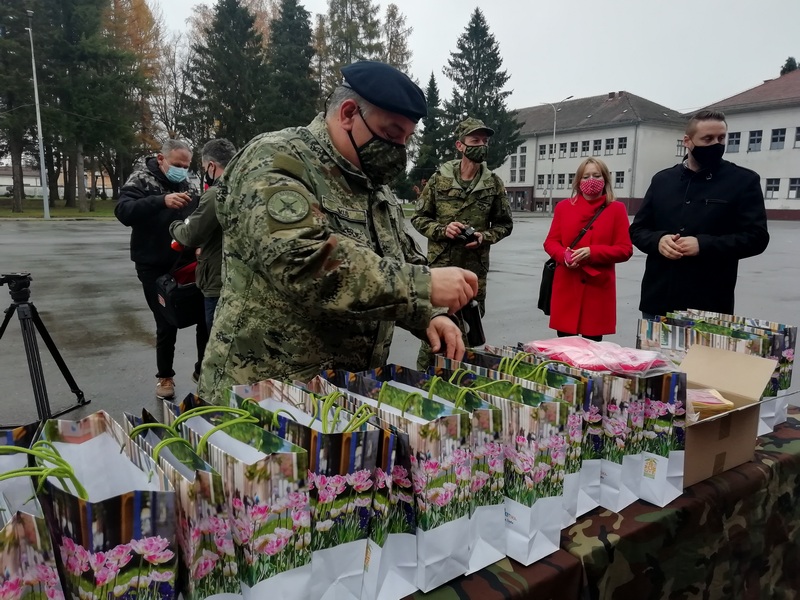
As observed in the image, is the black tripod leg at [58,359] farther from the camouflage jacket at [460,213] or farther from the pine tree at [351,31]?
the pine tree at [351,31]

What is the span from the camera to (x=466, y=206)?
15.3 feet

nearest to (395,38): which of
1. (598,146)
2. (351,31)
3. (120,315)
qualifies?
Result: (351,31)

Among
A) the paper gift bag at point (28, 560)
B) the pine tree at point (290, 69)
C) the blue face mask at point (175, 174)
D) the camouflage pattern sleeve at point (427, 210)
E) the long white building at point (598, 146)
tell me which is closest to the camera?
the paper gift bag at point (28, 560)

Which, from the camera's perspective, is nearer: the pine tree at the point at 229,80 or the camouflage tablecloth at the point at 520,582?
the camouflage tablecloth at the point at 520,582

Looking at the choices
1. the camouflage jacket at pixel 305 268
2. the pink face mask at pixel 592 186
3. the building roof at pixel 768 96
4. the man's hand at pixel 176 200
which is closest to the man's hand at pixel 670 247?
the pink face mask at pixel 592 186

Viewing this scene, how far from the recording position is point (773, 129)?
40312 mm

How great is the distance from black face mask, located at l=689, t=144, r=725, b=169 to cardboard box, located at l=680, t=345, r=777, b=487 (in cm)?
156

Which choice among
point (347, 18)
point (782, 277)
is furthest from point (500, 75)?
point (782, 277)

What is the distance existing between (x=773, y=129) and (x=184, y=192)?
46.7 m

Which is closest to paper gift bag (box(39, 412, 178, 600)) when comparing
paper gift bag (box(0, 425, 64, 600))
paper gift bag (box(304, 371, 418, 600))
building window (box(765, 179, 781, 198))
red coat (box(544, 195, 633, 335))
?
paper gift bag (box(0, 425, 64, 600))

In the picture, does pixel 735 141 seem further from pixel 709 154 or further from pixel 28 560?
pixel 28 560

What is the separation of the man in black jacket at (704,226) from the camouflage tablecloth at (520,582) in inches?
91.2

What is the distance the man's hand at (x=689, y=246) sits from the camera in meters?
3.01

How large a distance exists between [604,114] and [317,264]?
5605cm
